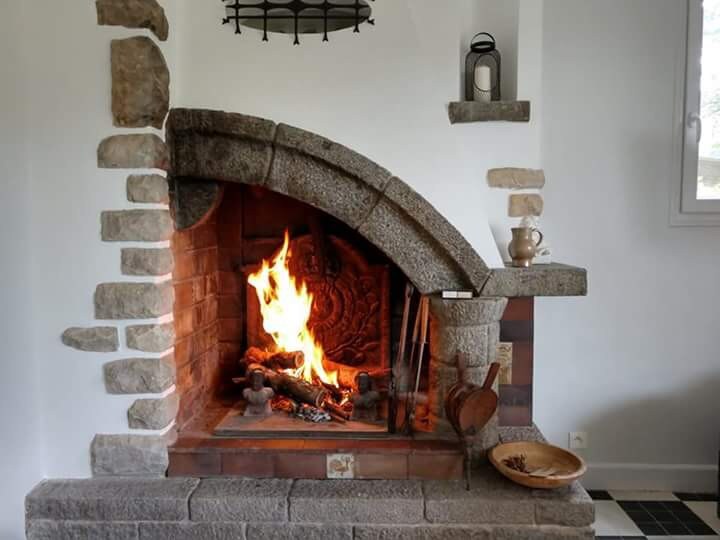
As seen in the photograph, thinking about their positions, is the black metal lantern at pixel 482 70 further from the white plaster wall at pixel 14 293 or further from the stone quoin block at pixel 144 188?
the white plaster wall at pixel 14 293

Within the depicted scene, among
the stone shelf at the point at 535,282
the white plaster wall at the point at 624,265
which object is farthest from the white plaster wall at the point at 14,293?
the white plaster wall at the point at 624,265

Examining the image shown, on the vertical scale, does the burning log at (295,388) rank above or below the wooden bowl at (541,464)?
above

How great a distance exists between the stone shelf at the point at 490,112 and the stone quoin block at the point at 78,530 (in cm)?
186

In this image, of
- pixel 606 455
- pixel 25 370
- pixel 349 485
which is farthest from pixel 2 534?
pixel 606 455

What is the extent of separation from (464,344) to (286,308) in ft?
2.91

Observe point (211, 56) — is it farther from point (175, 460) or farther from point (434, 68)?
point (175, 460)

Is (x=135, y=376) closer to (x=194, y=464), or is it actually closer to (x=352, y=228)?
(x=194, y=464)

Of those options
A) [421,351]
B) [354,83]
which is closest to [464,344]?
[421,351]

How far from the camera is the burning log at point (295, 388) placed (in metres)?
2.47

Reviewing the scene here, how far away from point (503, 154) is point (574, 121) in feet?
1.74

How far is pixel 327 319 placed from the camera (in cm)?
273

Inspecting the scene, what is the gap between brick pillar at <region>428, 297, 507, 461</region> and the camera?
215 centimetres

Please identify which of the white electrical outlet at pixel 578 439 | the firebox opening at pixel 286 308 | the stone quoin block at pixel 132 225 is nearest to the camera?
the stone quoin block at pixel 132 225

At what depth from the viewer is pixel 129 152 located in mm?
2045
